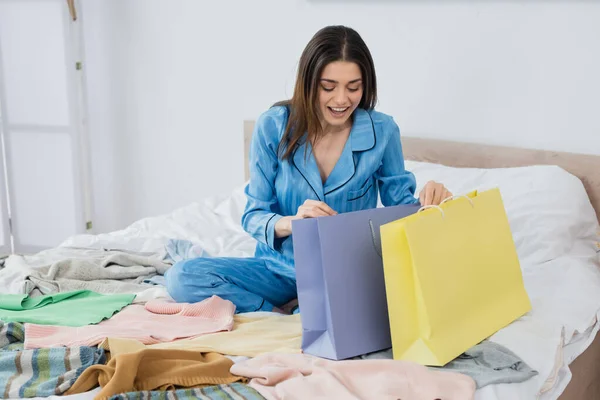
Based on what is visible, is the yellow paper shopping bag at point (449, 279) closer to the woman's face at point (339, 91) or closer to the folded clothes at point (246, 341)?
the folded clothes at point (246, 341)

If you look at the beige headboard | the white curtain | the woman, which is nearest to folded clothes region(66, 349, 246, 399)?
the woman

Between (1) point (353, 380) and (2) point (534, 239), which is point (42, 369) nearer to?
(1) point (353, 380)

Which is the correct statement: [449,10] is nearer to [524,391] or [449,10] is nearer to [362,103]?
[362,103]

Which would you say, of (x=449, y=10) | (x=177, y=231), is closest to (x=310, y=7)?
(x=449, y=10)

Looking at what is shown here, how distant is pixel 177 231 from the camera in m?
2.36

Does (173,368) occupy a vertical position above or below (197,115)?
below

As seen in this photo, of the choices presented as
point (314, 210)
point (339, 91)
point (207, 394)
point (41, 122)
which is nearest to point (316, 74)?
point (339, 91)

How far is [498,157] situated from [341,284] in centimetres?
104

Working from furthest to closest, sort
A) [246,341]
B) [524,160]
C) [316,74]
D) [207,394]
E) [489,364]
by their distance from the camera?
[524,160], [316,74], [246,341], [489,364], [207,394]

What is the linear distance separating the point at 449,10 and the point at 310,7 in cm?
55

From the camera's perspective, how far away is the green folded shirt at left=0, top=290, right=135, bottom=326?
1.59 meters

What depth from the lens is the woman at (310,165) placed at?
1.68m

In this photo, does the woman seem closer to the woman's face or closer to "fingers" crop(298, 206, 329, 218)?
the woman's face

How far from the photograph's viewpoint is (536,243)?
1.92 meters
